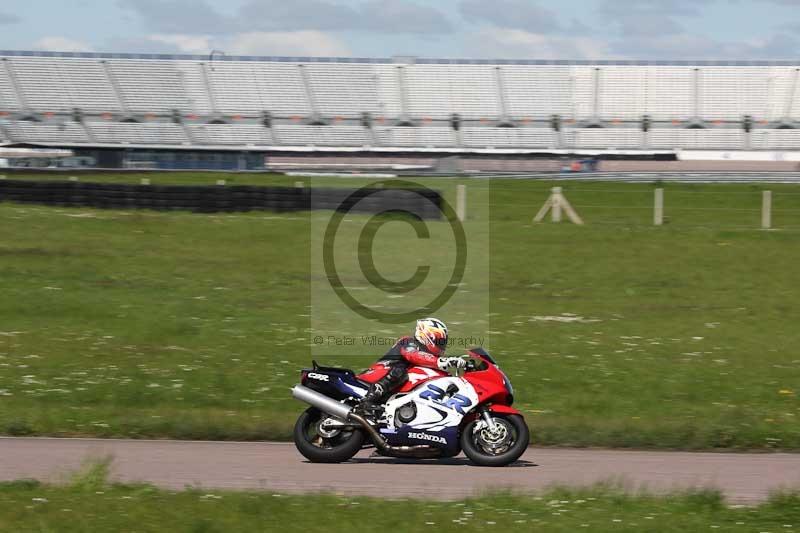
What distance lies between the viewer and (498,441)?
9070 mm

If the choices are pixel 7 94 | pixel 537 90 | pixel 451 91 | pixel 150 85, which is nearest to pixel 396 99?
pixel 451 91

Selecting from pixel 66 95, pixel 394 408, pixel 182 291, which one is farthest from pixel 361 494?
pixel 66 95

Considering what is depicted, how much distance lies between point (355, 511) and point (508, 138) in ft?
163

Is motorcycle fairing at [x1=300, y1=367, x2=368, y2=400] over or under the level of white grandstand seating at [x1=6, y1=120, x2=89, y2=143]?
under

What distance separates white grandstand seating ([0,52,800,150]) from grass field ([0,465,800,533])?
1892 inches

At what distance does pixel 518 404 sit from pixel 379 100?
4921 centimetres

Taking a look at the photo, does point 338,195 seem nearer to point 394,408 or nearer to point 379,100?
point 394,408

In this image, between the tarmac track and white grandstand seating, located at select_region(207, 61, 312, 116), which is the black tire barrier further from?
white grandstand seating, located at select_region(207, 61, 312, 116)

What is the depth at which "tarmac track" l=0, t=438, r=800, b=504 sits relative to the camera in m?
8.05

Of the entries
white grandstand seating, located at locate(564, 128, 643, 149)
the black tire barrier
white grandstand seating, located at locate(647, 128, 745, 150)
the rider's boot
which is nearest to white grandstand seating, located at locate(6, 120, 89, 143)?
white grandstand seating, located at locate(564, 128, 643, 149)

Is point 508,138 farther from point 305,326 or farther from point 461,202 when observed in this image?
point 305,326

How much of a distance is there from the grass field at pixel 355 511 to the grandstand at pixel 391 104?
44.9 m

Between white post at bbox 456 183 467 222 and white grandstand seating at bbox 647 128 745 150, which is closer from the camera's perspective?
white post at bbox 456 183 467 222

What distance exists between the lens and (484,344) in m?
14.3
